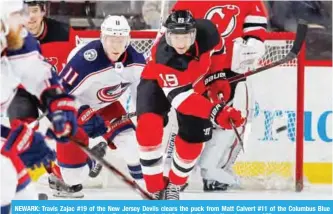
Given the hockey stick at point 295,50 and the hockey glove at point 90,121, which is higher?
the hockey stick at point 295,50

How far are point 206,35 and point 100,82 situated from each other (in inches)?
14.1

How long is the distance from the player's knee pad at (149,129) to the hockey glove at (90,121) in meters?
0.12

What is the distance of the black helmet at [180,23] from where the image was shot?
10.9 feet

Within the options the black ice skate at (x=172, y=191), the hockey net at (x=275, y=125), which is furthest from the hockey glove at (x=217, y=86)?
the black ice skate at (x=172, y=191)

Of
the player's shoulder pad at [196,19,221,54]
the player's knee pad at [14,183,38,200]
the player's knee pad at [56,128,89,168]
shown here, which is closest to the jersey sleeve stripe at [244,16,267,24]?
the player's shoulder pad at [196,19,221,54]

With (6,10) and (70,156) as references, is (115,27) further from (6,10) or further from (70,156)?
(6,10)

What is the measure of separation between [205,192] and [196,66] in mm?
556

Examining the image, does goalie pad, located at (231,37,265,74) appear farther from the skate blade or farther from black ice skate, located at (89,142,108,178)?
the skate blade

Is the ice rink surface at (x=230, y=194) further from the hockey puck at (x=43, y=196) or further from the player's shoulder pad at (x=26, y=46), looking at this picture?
the player's shoulder pad at (x=26, y=46)

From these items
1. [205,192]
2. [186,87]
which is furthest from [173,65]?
[205,192]

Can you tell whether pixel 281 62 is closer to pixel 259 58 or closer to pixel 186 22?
pixel 259 58

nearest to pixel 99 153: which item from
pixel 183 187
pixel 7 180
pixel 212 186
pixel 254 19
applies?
pixel 183 187

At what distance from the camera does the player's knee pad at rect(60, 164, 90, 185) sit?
352cm

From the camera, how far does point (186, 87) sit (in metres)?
3.42
